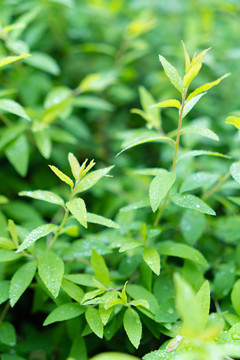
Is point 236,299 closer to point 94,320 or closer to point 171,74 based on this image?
point 94,320

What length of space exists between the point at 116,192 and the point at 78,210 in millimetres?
657

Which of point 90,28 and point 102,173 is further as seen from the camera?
point 90,28

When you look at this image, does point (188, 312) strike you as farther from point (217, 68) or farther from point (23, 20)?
point (217, 68)

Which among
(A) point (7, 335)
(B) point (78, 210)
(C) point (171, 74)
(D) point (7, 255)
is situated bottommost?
(A) point (7, 335)

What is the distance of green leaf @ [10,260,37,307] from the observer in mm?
837

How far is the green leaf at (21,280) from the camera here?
0.84 meters

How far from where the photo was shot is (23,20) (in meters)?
1.29

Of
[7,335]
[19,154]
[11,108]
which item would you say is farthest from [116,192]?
[7,335]

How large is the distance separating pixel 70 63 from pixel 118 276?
1.13 m

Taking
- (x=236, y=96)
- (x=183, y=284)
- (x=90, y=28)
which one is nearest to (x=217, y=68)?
(x=236, y=96)

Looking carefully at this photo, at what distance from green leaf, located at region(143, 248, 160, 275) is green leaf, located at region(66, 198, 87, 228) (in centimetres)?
19

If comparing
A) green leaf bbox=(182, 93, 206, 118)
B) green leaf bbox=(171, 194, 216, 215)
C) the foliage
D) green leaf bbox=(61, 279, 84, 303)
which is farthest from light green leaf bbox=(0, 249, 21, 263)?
green leaf bbox=(182, 93, 206, 118)

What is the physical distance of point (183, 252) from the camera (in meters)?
0.92

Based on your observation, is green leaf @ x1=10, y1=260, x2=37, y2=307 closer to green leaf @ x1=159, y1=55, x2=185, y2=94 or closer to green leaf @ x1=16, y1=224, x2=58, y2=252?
green leaf @ x1=16, y1=224, x2=58, y2=252
